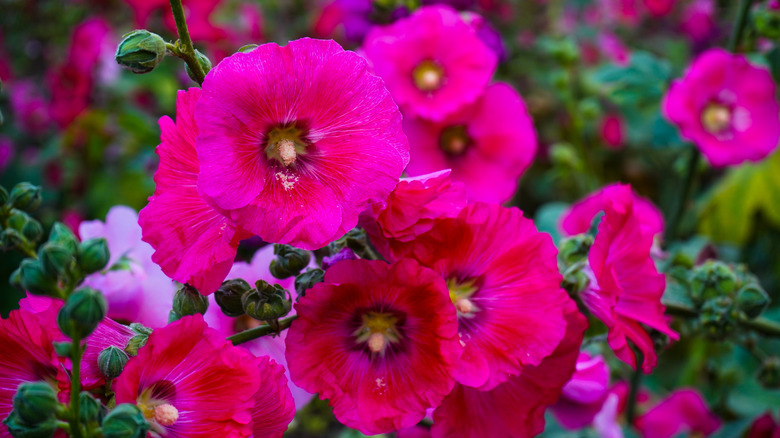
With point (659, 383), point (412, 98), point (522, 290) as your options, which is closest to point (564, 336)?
point (522, 290)

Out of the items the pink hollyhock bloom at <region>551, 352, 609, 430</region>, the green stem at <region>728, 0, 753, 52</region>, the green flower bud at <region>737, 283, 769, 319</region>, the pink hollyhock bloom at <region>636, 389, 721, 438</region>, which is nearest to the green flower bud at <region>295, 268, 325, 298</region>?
the pink hollyhock bloom at <region>551, 352, 609, 430</region>

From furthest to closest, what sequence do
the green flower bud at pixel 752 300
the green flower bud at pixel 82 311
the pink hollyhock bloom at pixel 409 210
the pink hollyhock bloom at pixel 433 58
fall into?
the pink hollyhock bloom at pixel 433 58, the green flower bud at pixel 752 300, the pink hollyhock bloom at pixel 409 210, the green flower bud at pixel 82 311

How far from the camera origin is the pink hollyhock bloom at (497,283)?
1.57ft

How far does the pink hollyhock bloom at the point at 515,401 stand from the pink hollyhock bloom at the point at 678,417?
0.54 metres

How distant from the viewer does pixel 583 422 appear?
774 mm

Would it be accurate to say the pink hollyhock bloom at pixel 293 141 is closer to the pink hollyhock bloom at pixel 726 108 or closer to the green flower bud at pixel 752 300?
the green flower bud at pixel 752 300

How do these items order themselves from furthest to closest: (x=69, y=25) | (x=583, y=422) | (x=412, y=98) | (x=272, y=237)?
(x=69, y=25) < (x=412, y=98) < (x=583, y=422) < (x=272, y=237)

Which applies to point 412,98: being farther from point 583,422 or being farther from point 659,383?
point 659,383

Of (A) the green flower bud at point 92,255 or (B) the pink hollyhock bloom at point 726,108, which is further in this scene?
(B) the pink hollyhock bloom at point 726,108

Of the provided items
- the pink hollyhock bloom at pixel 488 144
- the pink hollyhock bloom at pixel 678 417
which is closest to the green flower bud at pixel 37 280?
the pink hollyhock bloom at pixel 488 144

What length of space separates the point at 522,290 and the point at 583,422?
35 centimetres

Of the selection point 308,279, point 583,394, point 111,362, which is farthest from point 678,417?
point 111,362

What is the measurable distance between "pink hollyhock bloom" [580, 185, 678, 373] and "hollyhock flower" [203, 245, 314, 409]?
0.82 feet

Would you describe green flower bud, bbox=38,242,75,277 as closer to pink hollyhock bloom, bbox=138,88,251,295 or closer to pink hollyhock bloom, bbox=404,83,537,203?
pink hollyhock bloom, bbox=138,88,251,295
